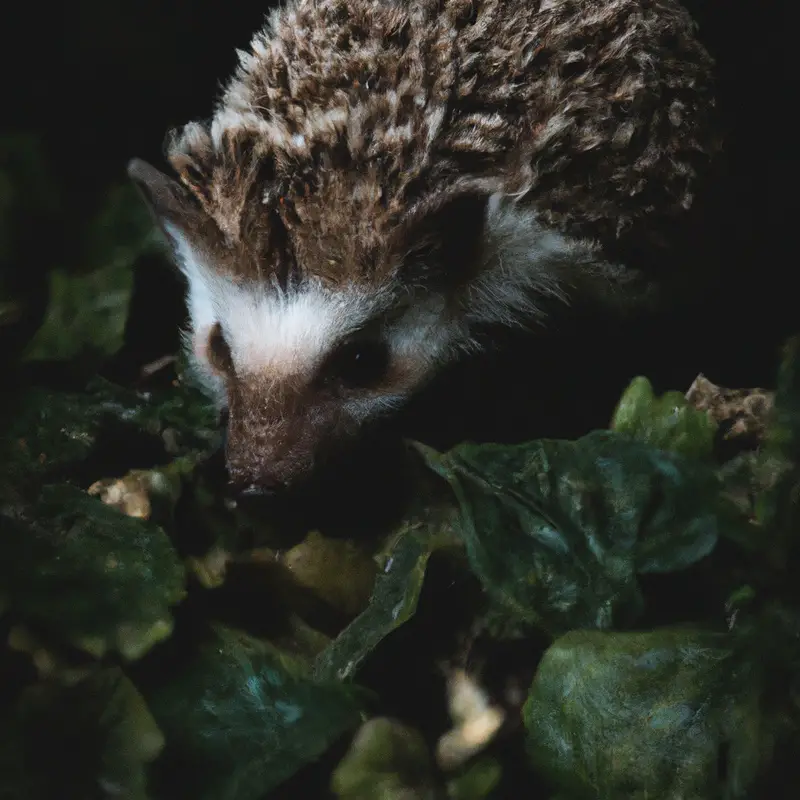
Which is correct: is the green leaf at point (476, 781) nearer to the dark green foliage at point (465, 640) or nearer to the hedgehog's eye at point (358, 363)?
the dark green foliage at point (465, 640)

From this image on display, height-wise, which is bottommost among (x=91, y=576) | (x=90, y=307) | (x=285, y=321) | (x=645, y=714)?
(x=645, y=714)

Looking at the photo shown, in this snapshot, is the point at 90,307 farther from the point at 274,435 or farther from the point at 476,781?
the point at 476,781

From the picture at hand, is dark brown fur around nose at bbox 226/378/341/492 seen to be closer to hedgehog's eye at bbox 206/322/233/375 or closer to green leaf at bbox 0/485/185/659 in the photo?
hedgehog's eye at bbox 206/322/233/375

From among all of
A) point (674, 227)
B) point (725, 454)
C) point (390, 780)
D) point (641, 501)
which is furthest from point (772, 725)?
point (674, 227)

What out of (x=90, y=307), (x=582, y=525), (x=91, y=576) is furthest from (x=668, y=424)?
(x=90, y=307)

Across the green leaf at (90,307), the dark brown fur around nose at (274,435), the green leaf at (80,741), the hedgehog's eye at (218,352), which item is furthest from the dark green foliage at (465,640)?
the hedgehog's eye at (218,352)

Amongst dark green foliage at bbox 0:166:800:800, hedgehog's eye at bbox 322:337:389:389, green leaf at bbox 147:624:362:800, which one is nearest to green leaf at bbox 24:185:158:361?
dark green foliage at bbox 0:166:800:800
